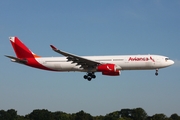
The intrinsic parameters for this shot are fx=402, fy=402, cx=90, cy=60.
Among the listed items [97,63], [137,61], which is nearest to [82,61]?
[97,63]

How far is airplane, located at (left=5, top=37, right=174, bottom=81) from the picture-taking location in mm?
64750

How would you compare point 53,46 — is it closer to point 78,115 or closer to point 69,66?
point 69,66

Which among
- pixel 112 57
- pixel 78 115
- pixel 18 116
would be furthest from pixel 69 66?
pixel 18 116

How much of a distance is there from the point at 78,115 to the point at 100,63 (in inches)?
3750

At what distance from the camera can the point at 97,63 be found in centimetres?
6550

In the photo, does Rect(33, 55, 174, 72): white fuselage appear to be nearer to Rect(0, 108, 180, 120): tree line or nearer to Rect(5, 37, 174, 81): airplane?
Rect(5, 37, 174, 81): airplane

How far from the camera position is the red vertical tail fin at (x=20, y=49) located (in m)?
72.2

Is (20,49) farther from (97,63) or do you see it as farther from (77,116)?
(77,116)

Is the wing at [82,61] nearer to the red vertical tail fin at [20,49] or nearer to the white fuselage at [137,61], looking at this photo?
the white fuselage at [137,61]

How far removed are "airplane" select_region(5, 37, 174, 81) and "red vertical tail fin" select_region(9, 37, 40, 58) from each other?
121 centimetres

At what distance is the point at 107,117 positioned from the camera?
162375mm

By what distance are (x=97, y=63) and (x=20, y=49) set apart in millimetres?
16027

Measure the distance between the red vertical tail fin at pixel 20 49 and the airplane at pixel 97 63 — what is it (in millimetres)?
1214

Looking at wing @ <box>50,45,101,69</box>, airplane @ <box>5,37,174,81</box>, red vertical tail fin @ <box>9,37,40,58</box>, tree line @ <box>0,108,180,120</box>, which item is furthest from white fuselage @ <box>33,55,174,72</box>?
tree line @ <box>0,108,180,120</box>
